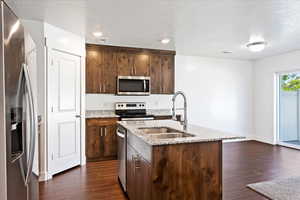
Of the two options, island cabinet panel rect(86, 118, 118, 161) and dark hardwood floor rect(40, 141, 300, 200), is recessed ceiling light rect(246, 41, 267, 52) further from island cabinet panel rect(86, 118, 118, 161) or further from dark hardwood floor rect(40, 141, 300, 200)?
island cabinet panel rect(86, 118, 118, 161)

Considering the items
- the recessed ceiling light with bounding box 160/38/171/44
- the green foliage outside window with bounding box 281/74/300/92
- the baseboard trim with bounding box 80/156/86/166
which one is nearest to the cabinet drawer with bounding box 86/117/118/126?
the baseboard trim with bounding box 80/156/86/166

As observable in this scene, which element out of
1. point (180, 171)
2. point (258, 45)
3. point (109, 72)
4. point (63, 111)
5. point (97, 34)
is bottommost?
point (180, 171)

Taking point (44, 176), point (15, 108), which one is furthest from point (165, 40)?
point (15, 108)

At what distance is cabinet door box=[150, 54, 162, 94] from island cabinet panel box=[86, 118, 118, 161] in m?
1.34

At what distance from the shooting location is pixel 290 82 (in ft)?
18.0

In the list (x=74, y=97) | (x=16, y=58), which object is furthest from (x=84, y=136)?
(x=16, y=58)

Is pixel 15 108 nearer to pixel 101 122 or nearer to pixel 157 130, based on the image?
pixel 157 130

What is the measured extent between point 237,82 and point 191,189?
5.10 m

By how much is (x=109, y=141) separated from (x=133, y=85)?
1393 mm

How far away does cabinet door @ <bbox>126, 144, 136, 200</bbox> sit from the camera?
7.41 ft

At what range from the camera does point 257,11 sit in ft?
9.14

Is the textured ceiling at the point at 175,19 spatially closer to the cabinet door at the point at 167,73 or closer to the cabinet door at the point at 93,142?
the cabinet door at the point at 167,73

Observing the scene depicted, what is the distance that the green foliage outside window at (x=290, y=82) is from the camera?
534 cm

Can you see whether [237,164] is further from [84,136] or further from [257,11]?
[84,136]
